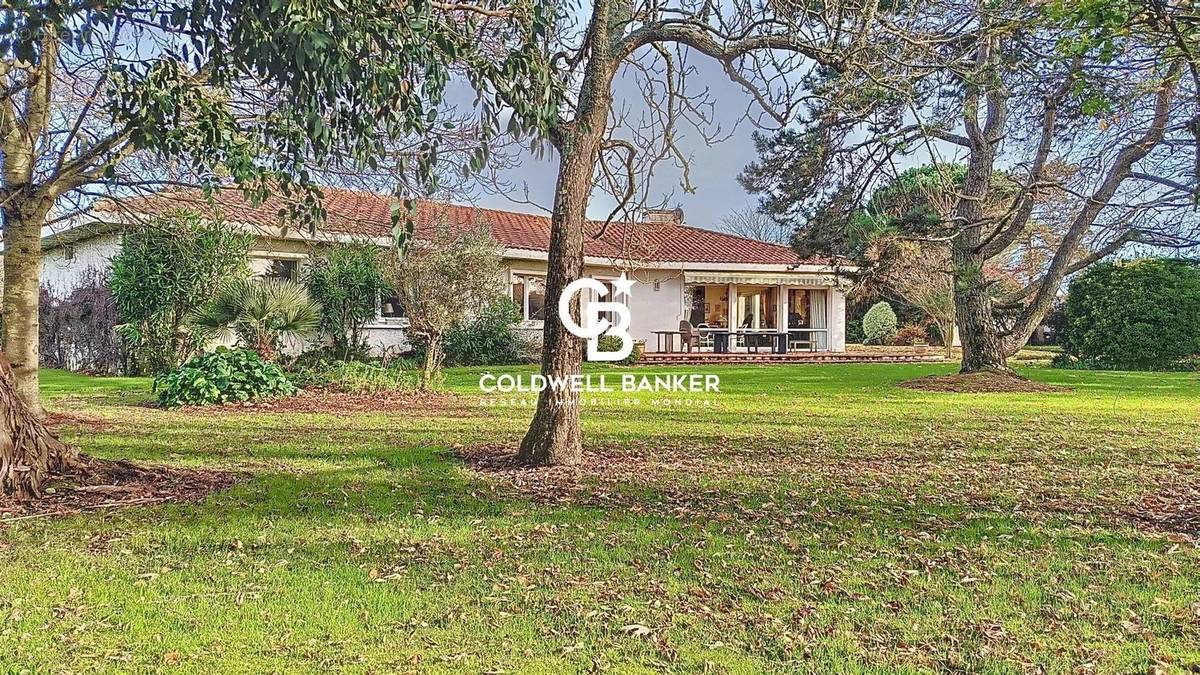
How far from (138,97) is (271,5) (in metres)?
2.62

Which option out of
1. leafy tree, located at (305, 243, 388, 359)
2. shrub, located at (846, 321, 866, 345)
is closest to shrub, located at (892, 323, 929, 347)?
shrub, located at (846, 321, 866, 345)

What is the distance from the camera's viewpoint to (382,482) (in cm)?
667

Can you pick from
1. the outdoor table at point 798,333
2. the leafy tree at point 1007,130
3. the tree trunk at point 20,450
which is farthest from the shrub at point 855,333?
the tree trunk at point 20,450

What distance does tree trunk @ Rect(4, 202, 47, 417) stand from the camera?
9836 mm

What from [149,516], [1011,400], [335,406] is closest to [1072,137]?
[1011,400]

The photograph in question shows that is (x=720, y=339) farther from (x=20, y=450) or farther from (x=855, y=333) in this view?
(x=20, y=450)

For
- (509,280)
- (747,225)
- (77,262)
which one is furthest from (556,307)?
(747,225)

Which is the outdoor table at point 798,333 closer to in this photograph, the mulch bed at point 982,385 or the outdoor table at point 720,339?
the outdoor table at point 720,339

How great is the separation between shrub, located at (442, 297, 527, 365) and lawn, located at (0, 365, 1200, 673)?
40.7 ft

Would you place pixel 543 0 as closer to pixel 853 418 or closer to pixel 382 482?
pixel 382 482

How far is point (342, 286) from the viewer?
1823cm

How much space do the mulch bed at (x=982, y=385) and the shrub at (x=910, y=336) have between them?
Result: 19.6 meters

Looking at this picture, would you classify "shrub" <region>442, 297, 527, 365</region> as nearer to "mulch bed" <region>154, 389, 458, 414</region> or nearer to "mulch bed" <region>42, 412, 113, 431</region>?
"mulch bed" <region>154, 389, 458, 414</region>

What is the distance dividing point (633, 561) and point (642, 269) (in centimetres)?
1417
